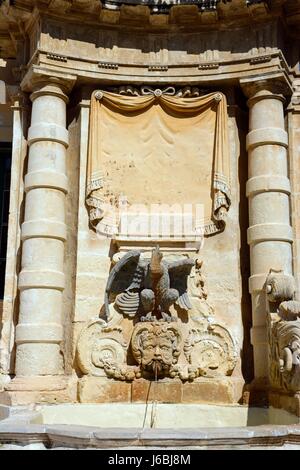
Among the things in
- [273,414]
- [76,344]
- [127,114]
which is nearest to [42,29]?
[127,114]

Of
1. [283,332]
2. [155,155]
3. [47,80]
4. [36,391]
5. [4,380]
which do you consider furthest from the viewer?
[155,155]

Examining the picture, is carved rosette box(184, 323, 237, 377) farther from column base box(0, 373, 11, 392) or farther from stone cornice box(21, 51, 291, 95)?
stone cornice box(21, 51, 291, 95)

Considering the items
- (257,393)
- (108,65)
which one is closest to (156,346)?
(257,393)

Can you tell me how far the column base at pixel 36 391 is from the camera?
9297 millimetres

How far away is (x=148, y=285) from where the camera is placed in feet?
33.3

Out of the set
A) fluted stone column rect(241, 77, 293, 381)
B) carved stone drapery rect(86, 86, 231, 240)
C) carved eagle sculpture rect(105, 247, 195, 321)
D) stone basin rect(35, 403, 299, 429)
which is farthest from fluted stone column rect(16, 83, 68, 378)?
fluted stone column rect(241, 77, 293, 381)

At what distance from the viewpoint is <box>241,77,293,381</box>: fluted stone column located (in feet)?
32.7

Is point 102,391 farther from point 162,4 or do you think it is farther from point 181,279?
point 162,4

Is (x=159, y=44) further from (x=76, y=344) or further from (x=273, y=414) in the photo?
(x=273, y=414)

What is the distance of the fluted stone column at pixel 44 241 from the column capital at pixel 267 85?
3342mm

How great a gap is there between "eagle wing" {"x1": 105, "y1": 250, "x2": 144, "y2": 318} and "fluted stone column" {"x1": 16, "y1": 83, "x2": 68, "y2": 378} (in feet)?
2.73

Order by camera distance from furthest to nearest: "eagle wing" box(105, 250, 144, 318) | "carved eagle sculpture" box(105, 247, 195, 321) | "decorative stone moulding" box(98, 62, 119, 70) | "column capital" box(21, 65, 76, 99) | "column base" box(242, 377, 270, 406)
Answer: "decorative stone moulding" box(98, 62, 119, 70) → "column capital" box(21, 65, 76, 99) → "eagle wing" box(105, 250, 144, 318) → "carved eagle sculpture" box(105, 247, 195, 321) → "column base" box(242, 377, 270, 406)

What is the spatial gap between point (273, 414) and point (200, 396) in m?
1.27

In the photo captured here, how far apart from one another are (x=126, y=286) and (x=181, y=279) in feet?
3.11
